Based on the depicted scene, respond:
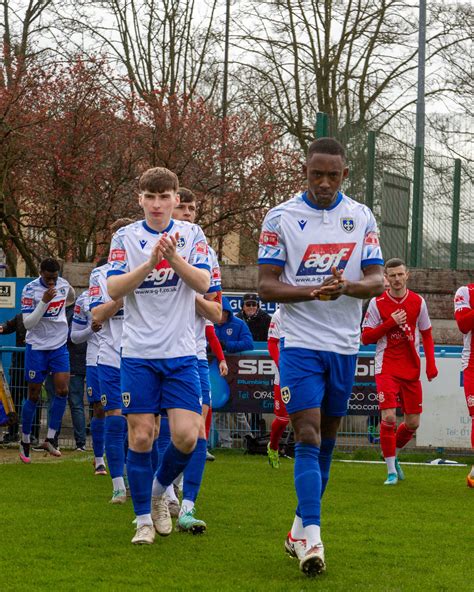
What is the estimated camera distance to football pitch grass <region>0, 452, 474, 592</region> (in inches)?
250

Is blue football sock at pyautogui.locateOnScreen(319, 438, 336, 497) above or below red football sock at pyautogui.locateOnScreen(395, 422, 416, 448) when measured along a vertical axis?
above

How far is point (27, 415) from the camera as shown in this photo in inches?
566

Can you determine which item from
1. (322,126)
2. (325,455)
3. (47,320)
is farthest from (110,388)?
(322,126)

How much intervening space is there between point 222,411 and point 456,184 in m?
5.94

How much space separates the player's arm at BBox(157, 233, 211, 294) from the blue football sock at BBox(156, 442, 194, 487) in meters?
1.05

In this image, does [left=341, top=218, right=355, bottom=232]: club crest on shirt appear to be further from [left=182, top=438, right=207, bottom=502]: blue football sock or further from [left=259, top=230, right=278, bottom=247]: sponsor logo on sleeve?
[left=182, top=438, right=207, bottom=502]: blue football sock

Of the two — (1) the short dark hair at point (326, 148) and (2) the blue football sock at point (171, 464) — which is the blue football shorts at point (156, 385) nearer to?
(2) the blue football sock at point (171, 464)

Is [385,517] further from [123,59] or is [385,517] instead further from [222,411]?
[123,59]

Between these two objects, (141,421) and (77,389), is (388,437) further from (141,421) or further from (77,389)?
(77,389)

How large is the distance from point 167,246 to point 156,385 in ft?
3.20

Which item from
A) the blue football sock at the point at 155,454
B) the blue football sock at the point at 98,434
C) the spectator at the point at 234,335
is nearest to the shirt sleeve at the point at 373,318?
the spectator at the point at 234,335

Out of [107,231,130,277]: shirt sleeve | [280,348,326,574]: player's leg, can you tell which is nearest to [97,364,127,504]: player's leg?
[107,231,130,277]: shirt sleeve

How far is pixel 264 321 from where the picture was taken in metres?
17.2

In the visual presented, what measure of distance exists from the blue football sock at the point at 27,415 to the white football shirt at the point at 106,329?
15.3 feet
